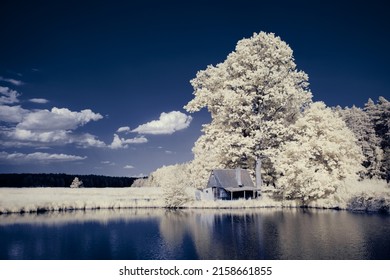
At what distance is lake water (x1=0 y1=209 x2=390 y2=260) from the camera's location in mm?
16172

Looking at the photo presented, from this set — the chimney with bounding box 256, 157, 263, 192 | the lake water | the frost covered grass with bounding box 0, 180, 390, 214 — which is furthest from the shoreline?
the lake water

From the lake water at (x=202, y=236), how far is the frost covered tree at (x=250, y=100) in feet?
25.4

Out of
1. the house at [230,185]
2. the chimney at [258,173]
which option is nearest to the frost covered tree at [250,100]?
the chimney at [258,173]

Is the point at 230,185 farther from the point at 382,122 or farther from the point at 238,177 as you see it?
the point at 382,122

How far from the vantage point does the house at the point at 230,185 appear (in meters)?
35.1

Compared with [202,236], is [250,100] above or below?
above

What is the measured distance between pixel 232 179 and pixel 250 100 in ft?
23.5

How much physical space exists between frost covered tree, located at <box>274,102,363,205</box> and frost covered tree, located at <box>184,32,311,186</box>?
5.51 feet

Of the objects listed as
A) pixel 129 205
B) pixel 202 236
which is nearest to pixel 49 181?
pixel 129 205

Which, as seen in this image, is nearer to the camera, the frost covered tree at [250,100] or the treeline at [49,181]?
the frost covered tree at [250,100]

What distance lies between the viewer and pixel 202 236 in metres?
20.0

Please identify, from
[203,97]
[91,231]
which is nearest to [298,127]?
[203,97]

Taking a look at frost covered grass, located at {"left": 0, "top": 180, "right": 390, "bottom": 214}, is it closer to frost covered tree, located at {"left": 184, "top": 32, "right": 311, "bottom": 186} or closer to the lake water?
the lake water

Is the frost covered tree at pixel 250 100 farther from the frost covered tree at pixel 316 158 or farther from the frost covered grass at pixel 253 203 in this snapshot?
the frost covered grass at pixel 253 203
